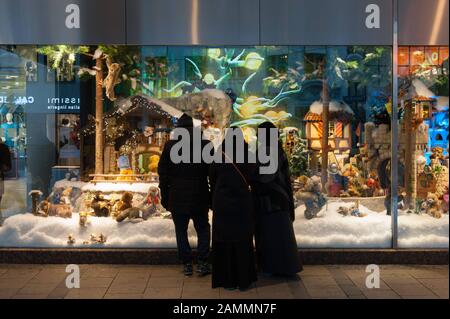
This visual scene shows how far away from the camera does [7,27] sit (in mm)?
7227

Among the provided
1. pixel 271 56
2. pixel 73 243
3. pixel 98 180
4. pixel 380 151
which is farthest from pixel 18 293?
pixel 380 151

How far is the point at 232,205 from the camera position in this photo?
6215 millimetres

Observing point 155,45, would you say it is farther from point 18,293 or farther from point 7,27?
point 18,293

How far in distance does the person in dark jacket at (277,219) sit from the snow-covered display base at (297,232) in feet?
2.91

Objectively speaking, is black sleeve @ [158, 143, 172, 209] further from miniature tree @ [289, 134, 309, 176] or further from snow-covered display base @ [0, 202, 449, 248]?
miniature tree @ [289, 134, 309, 176]

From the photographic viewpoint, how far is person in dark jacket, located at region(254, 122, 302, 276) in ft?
21.5

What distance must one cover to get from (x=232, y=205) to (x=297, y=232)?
1614 millimetres

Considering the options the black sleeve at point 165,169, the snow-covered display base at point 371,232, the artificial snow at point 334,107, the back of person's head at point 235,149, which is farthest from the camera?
the artificial snow at point 334,107

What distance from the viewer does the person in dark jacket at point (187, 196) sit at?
21.7ft

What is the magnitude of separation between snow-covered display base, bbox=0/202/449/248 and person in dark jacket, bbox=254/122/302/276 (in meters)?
0.89

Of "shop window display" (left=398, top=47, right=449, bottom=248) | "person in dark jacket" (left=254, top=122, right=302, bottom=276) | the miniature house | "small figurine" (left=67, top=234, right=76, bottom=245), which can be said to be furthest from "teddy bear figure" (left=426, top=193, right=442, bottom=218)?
"small figurine" (left=67, top=234, right=76, bottom=245)

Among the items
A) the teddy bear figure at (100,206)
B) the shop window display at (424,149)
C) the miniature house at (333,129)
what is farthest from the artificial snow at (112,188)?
the shop window display at (424,149)

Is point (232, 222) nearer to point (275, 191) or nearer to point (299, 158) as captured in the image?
point (275, 191)

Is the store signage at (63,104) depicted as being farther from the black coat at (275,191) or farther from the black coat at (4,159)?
the black coat at (275,191)
